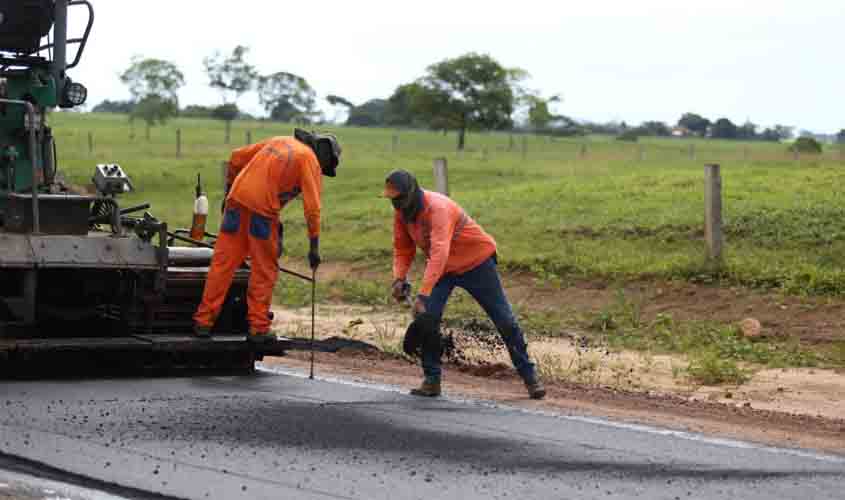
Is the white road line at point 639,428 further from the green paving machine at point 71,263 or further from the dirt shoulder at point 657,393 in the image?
the green paving machine at point 71,263

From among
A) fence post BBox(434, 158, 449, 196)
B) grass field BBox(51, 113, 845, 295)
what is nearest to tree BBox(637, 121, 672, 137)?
grass field BBox(51, 113, 845, 295)

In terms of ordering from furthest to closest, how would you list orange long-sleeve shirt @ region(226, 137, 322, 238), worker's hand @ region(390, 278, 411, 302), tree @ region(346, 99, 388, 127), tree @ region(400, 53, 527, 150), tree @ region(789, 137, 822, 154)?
tree @ region(346, 99, 388, 127) < tree @ region(400, 53, 527, 150) < tree @ region(789, 137, 822, 154) < orange long-sleeve shirt @ region(226, 137, 322, 238) < worker's hand @ region(390, 278, 411, 302)

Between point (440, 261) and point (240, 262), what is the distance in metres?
1.75

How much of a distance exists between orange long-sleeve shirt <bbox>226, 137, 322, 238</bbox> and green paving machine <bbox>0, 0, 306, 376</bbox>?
2.15 ft

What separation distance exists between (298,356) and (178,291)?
1834 mm

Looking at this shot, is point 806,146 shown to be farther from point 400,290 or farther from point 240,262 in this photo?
point 400,290

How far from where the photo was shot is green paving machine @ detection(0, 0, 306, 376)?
1028cm

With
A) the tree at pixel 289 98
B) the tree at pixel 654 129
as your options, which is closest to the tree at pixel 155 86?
the tree at pixel 289 98

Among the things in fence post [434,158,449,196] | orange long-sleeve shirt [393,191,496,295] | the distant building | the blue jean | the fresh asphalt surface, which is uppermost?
the distant building

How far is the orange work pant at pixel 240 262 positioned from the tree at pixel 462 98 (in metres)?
52.6

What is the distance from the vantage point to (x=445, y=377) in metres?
11.5

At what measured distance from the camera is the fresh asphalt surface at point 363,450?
7.08 meters

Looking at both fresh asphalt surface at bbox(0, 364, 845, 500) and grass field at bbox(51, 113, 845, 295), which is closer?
fresh asphalt surface at bbox(0, 364, 845, 500)

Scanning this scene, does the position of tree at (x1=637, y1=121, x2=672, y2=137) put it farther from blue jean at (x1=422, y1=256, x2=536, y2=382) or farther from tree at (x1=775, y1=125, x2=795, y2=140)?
blue jean at (x1=422, y1=256, x2=536, y2=382)
